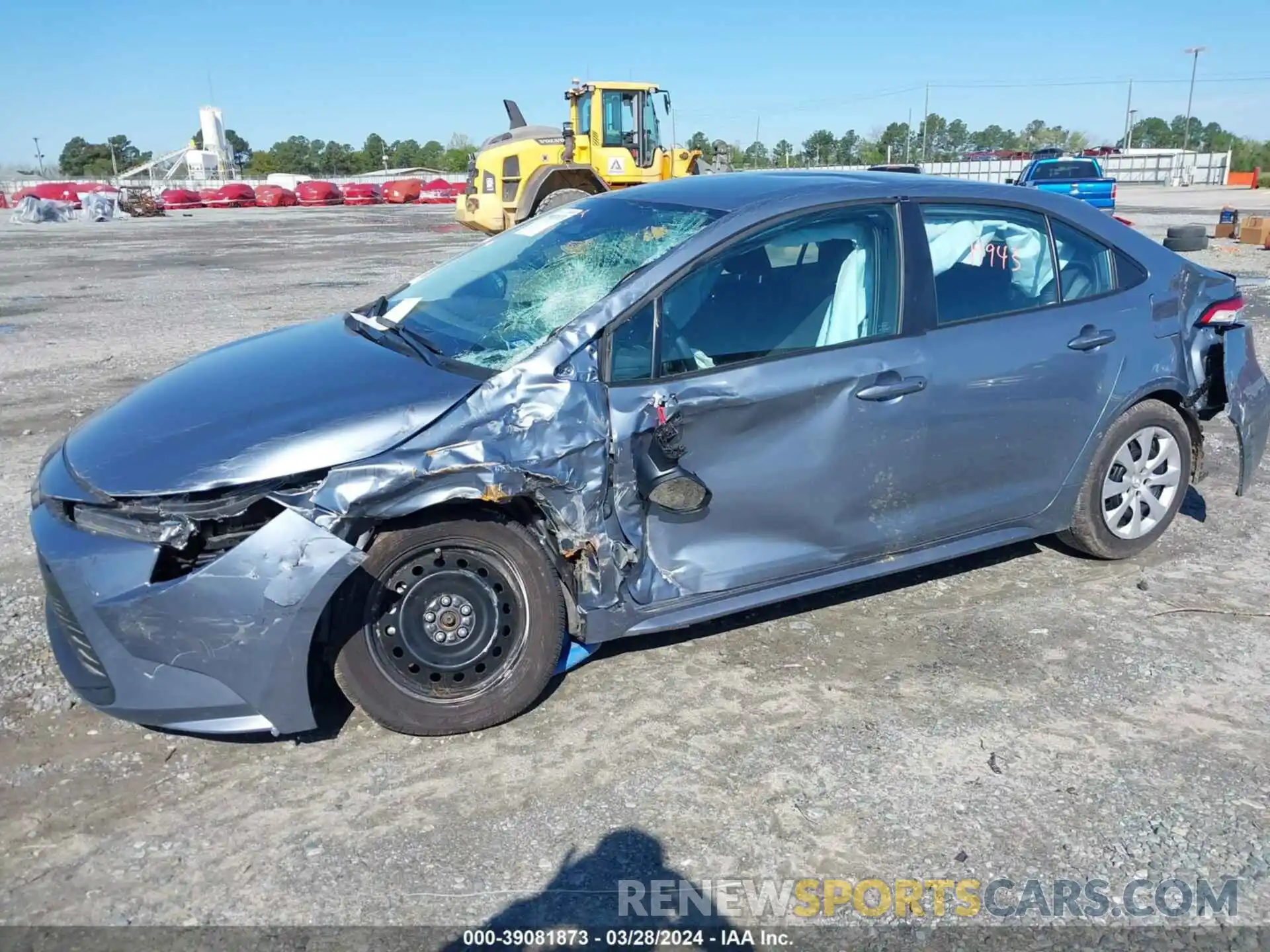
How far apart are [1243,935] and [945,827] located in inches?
29.7

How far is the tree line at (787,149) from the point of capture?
8412 cm

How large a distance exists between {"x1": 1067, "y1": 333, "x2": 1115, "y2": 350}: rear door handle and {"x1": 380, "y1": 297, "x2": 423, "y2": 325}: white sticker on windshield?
9.11 ft

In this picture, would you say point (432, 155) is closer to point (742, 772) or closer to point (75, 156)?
point (75, 156)

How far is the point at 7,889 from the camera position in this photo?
264cm

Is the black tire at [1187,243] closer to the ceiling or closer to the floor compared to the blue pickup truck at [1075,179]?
closer to the floor

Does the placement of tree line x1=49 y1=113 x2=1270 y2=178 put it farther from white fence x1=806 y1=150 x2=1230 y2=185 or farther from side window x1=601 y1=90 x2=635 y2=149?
side window x1=601 y1=90 x2=635 y2=149

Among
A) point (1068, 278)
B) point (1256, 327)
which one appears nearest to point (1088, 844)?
point (1068, 278)

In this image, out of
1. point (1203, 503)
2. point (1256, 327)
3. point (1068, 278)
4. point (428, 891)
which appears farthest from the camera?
point (1256, 327)

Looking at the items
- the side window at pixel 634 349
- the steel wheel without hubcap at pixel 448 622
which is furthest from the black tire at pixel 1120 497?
the steel wheel without hubcap at pixel 448 622

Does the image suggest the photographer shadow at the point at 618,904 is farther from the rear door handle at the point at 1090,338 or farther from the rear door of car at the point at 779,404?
the rear door handle at the point at 1090,338

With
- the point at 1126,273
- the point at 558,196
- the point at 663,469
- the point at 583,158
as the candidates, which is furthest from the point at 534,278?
the point at 583,158

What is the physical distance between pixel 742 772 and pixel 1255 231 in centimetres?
2053

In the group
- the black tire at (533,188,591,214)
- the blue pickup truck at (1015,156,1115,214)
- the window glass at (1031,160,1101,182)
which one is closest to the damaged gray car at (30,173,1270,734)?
the black tire at (533,188,591,214)

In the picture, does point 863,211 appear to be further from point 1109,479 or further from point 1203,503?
point 1203,503
